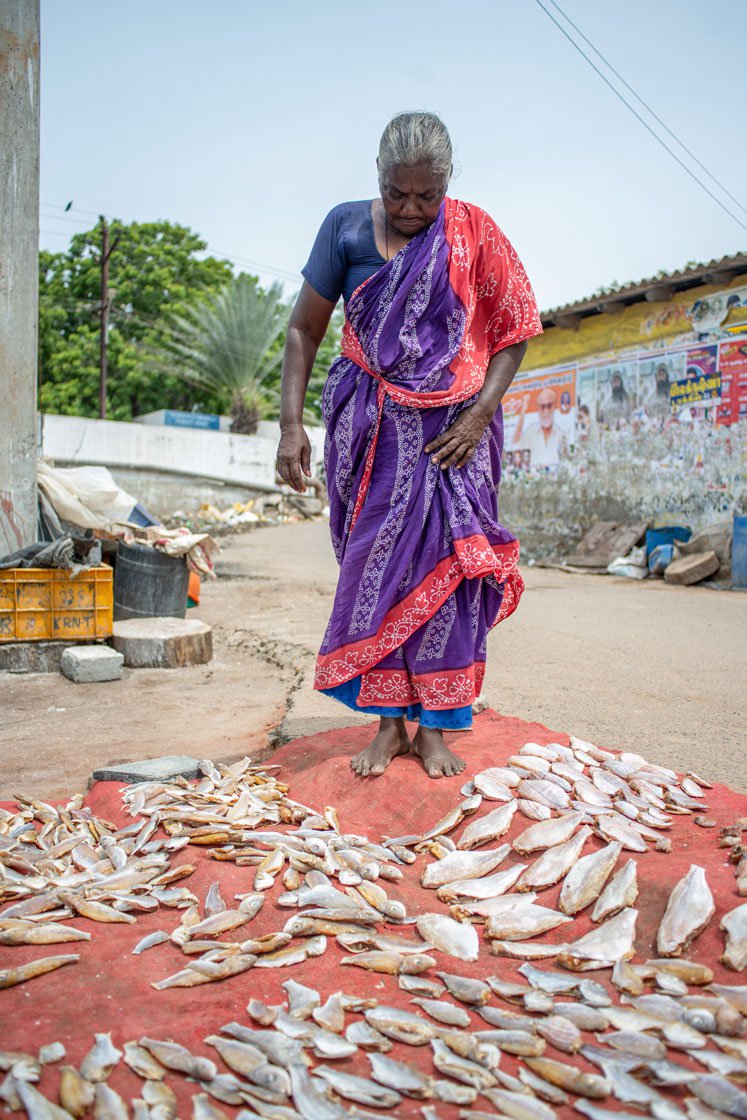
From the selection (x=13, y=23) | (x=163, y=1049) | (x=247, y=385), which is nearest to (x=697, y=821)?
(x=163, y=1049)

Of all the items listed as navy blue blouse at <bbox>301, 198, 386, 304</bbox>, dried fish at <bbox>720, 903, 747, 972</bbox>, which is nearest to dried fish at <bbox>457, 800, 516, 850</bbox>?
dried fish at <bbox>720, 903, 747, 972</bbox>

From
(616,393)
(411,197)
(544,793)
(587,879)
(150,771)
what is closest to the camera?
(587,879)

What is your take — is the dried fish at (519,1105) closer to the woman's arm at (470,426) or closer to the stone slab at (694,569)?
the woman's arm at (470,426)

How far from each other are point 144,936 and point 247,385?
2430 cm

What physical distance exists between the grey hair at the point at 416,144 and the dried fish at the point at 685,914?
2.04 meters

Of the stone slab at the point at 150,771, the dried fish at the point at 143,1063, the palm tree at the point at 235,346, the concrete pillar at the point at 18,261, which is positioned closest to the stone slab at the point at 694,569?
the concrete pillar at the point at 18,261

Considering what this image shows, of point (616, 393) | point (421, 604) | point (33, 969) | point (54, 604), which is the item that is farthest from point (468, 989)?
point (616, 393)

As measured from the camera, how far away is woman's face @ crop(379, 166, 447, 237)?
8.34 ft

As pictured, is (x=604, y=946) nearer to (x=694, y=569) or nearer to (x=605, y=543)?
(x=694, y=569)

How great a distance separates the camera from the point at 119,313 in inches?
1124

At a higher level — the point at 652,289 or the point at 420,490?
the point at 652,289

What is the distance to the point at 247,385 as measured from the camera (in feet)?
82.7

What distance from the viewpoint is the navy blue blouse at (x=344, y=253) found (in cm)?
276

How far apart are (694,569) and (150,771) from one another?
8253 millimetres
